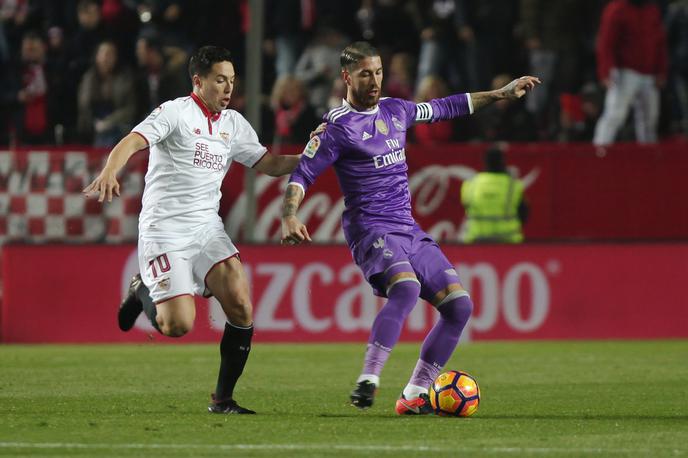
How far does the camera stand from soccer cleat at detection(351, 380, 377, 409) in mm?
8641

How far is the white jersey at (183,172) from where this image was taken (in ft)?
29.6

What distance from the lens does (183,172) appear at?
907 cm

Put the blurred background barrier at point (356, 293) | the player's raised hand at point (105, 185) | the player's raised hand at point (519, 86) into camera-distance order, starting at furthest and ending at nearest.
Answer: the blurred background barrier at point (356, 293) → the player's raised hand at point (519, 86) → the player's raised hand at point (105, 185)

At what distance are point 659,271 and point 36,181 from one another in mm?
6445

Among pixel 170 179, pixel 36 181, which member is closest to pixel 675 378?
pixel 170 179

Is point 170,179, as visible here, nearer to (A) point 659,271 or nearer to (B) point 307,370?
(B) point 307,370

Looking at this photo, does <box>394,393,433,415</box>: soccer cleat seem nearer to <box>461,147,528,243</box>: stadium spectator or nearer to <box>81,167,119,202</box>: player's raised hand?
<box>81,167,119,202</box>: player's raised hand

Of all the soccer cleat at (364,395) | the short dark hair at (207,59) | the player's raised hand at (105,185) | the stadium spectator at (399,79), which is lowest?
the soccer cleat at (364,395)

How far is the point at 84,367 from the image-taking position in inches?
493

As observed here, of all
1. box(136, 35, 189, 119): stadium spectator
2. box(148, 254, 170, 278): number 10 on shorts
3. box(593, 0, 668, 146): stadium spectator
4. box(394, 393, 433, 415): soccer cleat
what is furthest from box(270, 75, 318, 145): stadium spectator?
box(394, 393, 433, 415): soccer cleat

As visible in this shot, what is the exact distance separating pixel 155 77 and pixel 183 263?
8.91 m

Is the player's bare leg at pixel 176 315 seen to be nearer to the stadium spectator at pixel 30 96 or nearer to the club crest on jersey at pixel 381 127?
the club crest on jersey at pixel 381 127

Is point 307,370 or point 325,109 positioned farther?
point 325,109

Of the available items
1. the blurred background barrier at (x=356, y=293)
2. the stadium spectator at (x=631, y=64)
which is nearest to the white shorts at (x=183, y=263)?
the blurred background barrier at (x=356, y=293)
